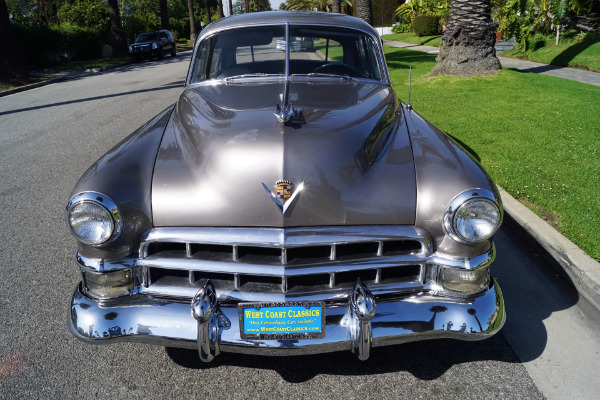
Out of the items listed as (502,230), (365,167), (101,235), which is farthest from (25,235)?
(502,230)

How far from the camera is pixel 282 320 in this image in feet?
7.01

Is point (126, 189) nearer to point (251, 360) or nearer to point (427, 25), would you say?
point (251, 360)

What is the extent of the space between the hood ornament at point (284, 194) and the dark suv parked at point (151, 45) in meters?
A: 24.1

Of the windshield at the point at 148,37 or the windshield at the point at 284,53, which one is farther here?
the windshield at the point at 148,37

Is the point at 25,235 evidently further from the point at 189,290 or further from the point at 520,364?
the point at 520,364

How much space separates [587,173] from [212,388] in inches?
166

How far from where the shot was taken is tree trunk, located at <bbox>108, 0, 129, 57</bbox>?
2539 cm

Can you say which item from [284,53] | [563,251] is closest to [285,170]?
[284,53]

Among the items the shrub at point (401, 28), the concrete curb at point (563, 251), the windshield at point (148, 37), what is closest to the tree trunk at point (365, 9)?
the concrete curb at point (563, 251)

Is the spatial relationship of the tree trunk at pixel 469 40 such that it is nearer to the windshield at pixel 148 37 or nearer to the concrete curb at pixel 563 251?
the concrete curb at pixel 563 251

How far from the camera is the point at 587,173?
4.79 meters

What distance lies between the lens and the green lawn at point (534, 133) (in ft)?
13.7

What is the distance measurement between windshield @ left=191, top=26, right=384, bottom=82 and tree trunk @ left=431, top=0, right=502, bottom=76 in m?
7.04

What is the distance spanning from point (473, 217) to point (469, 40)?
8.86 meters
